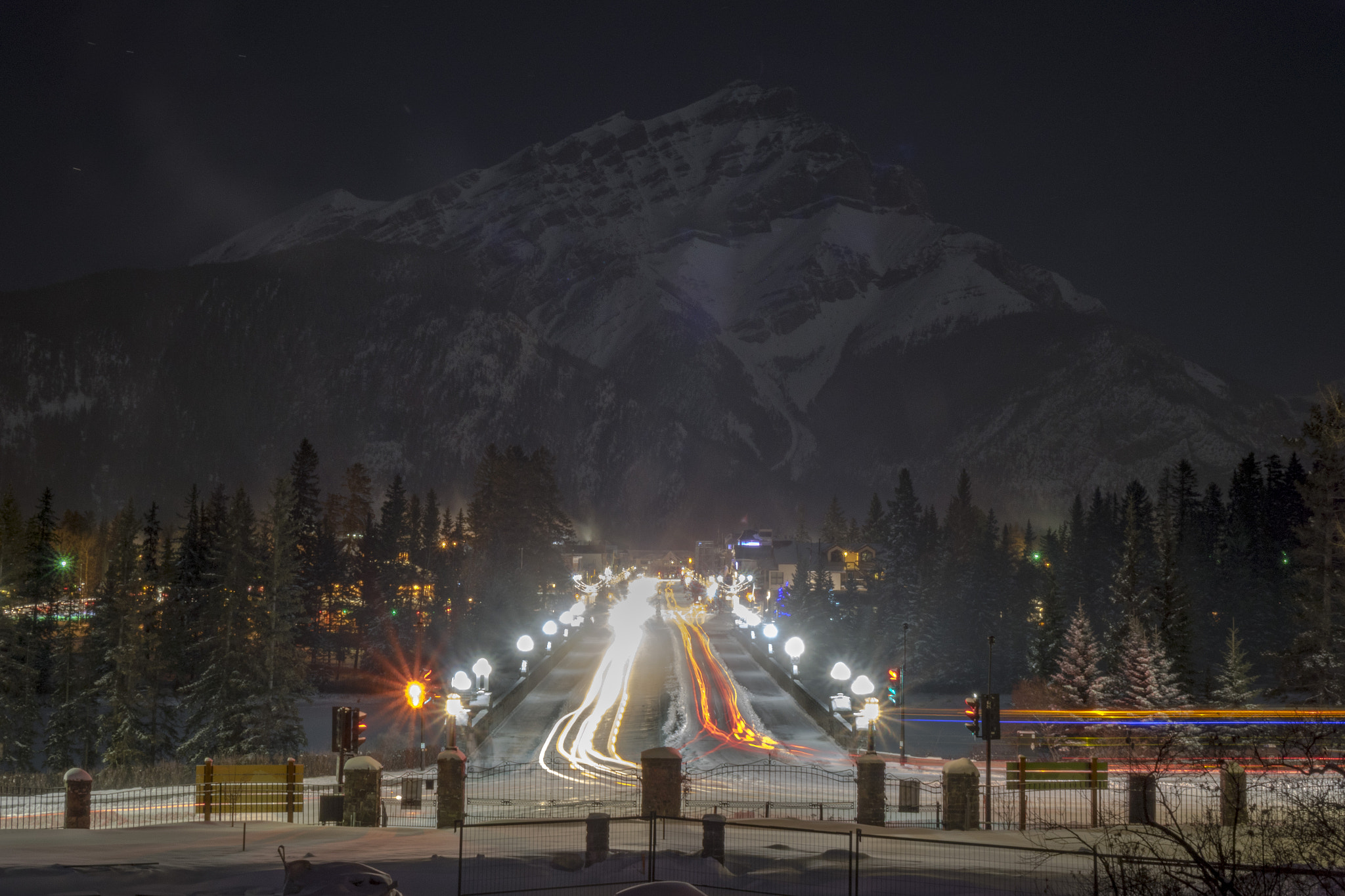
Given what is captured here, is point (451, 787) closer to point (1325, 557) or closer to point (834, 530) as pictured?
point (1325, 557)

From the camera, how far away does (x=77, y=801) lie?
21.8 m

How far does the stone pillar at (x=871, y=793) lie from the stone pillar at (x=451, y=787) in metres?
8.85

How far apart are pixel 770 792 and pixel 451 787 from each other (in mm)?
11986

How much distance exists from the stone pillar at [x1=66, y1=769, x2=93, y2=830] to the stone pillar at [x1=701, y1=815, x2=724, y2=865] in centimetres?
1356

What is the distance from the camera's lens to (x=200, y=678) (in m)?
50.7

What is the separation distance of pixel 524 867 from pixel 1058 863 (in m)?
8.98

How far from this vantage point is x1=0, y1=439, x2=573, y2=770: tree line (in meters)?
49.3

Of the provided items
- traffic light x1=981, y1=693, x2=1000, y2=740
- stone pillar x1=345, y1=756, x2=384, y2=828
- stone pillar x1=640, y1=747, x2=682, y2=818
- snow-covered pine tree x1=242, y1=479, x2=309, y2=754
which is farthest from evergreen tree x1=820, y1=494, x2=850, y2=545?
stone pillar x1=345, y1=756, x2=384, y2=828

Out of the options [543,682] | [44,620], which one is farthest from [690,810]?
[44,620]

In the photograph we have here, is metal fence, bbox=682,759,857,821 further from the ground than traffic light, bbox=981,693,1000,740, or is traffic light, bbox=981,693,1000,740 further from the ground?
traffic light, bbox=981,693,1000,740

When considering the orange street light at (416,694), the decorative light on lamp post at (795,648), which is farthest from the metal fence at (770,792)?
the decorative light on lamp post at (795,648)

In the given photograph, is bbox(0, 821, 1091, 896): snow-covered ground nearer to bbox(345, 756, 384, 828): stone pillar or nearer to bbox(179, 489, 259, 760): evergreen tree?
bbox(345, 756, 384, 828): stone pillar

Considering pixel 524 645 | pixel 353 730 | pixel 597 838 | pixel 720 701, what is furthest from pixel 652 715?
pixel 597 838

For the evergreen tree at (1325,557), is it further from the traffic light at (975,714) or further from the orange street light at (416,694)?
the orange street light at (416,694)
